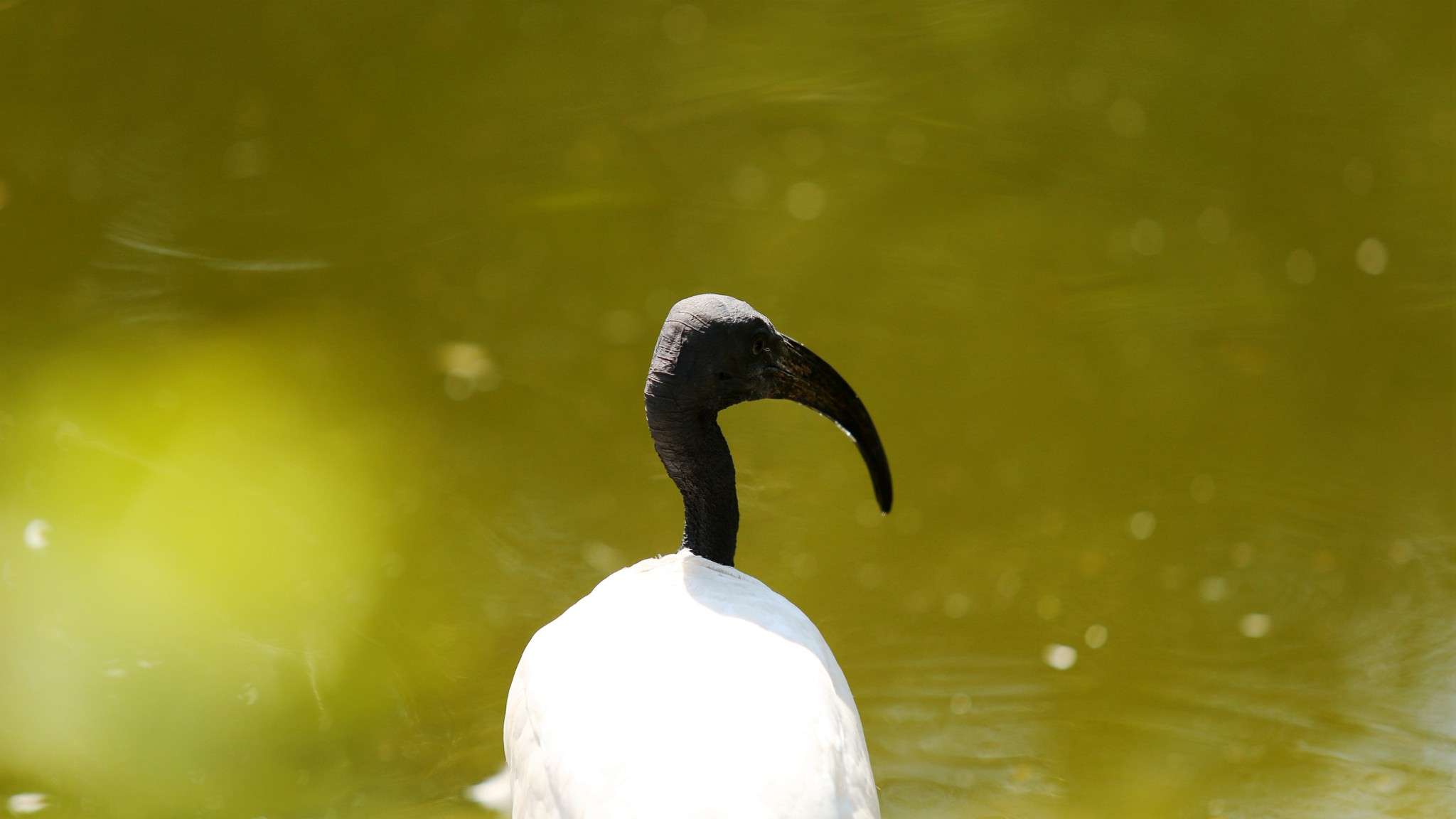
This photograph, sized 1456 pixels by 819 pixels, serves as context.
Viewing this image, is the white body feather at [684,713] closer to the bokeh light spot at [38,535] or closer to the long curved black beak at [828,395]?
the long curved black beak at [828,395]

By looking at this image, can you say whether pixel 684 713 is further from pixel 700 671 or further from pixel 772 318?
pixel 772 318

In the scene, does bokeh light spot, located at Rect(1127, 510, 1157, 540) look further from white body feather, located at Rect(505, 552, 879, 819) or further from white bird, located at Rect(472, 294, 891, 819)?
white body feather, located at Rect(505, 552, 879, 819)

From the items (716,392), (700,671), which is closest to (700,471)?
(716,392)

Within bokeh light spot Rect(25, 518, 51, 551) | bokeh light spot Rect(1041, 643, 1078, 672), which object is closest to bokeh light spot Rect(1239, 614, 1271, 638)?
bokeh light spot Rect(1041, 643, 1078, 672)

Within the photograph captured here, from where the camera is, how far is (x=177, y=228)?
14.6 feet

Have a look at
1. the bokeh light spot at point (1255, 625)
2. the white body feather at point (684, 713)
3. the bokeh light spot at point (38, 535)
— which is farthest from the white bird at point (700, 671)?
the bokeh light spot at point (38, 535)

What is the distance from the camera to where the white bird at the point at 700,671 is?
2.26 metres

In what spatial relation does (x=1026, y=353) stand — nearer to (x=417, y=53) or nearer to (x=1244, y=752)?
(x=1244, y=752)

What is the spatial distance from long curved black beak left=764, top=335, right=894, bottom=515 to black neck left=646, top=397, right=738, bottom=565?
166 millimetres

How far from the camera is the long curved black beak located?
2811mm

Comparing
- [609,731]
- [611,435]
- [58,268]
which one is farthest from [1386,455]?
[58,268]

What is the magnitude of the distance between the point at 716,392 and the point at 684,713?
72 centimetres

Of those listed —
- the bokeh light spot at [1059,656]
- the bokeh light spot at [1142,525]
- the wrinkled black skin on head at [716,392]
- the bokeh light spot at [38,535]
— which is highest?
the wrinkled black skin on head at [716,392]

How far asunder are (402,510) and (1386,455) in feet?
10.9
